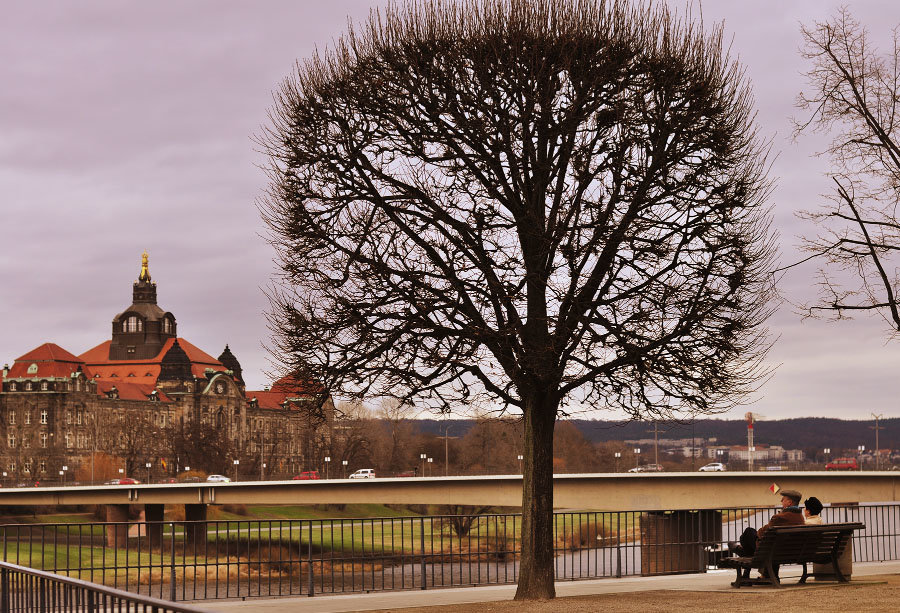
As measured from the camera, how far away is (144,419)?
146 meters

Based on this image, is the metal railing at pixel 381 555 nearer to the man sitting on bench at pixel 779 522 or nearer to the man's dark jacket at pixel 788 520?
the man sitting on bench at pixel 779 522

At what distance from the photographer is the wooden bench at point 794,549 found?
15.5m

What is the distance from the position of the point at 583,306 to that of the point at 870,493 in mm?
37432

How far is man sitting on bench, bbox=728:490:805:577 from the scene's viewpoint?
15875mm

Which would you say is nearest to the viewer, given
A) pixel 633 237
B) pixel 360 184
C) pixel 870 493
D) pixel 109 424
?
pixel 633 237

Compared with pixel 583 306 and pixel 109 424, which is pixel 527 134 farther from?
pixel 109 424

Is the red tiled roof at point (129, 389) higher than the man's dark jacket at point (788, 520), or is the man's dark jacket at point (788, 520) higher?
the red tiled roof at point (129, 389)

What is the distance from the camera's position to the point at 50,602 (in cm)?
957

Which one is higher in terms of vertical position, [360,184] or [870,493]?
[360,184]

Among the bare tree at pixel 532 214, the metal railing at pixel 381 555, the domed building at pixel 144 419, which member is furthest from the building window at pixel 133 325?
the bare tree at pixel 532 214

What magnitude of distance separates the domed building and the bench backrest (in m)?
101

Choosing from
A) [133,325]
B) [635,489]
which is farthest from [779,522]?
[133,325]

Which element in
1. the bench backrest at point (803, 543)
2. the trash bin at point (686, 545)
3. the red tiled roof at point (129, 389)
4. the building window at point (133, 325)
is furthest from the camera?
the building window at point (133, 325)

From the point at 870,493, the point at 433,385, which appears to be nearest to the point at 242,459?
the point at 870,493
